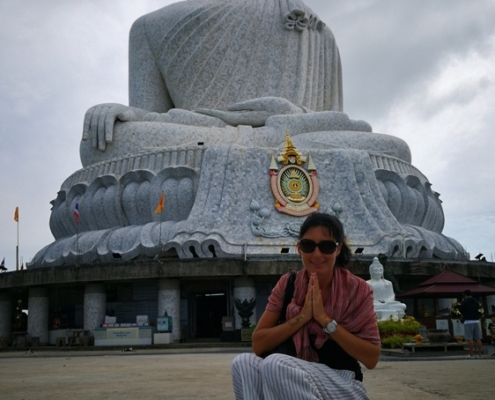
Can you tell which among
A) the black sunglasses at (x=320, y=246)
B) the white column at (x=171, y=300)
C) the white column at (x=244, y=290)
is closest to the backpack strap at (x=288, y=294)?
the black sunglasses at (x=320, y=246)

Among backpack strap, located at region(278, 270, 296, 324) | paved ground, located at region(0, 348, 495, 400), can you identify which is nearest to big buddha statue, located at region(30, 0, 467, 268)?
paved ground, located at region(0, 348, 495, 400)

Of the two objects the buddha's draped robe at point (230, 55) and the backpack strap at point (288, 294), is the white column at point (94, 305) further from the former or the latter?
the backpack strap at point (288, 294)

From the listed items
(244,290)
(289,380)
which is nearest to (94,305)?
(244,290)

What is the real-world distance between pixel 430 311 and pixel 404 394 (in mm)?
16000

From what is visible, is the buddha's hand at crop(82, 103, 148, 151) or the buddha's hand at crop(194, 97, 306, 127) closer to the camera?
the buddha's hand at crop(82, 103, 148, 151)

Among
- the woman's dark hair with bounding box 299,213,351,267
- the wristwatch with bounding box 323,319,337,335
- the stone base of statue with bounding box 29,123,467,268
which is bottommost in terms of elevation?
the wristwatch with bounding box 323,319,337,335

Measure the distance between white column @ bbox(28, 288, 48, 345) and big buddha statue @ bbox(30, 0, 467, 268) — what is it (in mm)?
1539

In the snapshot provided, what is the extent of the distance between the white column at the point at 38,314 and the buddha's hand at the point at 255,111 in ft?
26.7

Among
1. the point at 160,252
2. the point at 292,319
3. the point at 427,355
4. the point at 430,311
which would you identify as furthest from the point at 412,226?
the point at 292,319

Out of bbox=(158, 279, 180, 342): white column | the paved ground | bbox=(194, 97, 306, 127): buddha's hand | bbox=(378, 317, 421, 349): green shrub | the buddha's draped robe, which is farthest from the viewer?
the buddha's draped robe

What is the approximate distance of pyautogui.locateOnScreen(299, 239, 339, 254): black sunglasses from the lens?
2777 mm

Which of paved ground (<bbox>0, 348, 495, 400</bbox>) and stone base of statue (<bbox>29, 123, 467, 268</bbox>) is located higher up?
stone base of statue (<bbox>29, 123, 467, 268</bbox>)

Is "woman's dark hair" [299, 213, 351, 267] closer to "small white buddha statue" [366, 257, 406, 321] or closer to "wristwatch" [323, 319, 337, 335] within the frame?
"wristwatch" [323, 319, 337, 335]

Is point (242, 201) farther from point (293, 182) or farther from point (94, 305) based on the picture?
point (94, 305)
